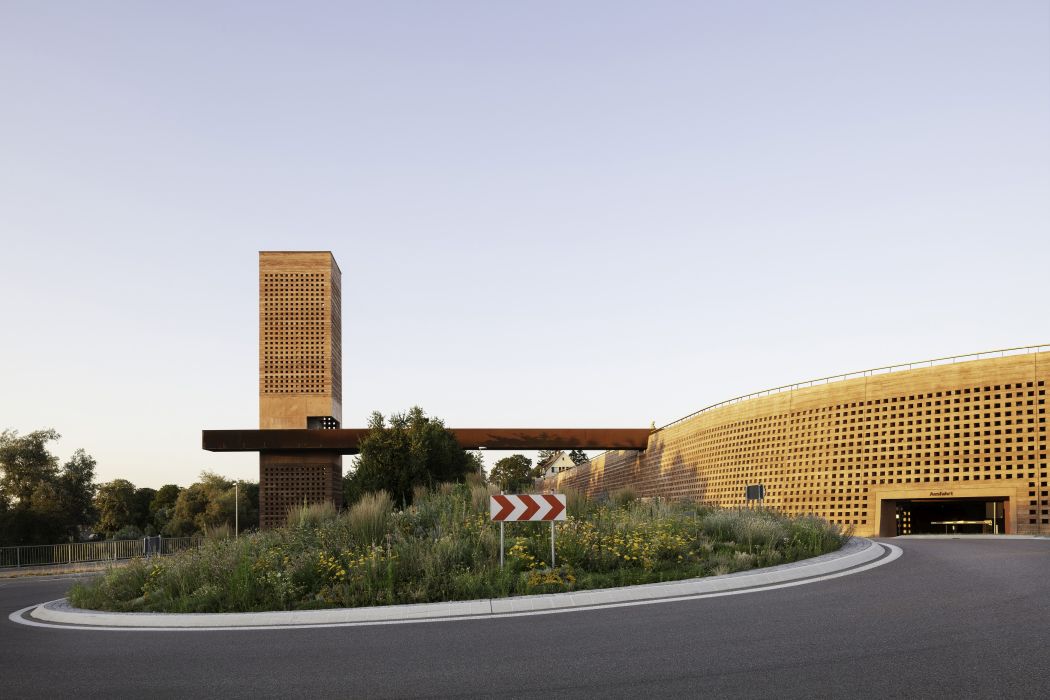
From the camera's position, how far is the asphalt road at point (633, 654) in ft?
22.2

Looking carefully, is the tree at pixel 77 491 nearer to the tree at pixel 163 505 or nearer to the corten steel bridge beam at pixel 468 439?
the corten steel bridge beam at pixel 468 439

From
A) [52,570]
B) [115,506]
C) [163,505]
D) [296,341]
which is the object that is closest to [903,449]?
[52,570]

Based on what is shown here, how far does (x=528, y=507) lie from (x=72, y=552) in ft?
118

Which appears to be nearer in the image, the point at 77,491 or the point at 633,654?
the point at 633,654

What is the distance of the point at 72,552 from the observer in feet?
136

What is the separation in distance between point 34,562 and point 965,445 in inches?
1689

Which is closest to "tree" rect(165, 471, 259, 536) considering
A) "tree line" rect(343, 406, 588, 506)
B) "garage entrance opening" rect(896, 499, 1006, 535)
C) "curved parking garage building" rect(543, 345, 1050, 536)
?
"tree line" rect(343, 406, 588, 506)

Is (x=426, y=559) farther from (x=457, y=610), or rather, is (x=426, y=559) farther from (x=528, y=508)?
(x=457, y=610)

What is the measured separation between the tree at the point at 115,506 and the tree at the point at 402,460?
59017 mm

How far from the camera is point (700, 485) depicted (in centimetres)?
5172

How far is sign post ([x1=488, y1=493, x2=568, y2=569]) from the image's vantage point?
14.3 m

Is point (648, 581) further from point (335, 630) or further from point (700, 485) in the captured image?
point (700, 485)

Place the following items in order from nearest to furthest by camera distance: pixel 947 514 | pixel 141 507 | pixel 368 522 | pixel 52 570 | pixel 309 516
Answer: pixel 368 522, pixel 309 516, pixel 52 570, pixel 947 514, pixel 141 507

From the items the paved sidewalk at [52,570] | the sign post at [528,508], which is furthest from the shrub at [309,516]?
the paved sidewalk at [52,570]
